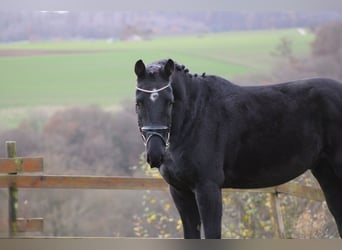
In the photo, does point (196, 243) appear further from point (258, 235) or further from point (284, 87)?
point (258, 235)

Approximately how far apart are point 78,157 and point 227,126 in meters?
3.26

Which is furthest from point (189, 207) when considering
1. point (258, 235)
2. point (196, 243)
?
point (258, 235)

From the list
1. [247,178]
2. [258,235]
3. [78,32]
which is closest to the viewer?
[247,178]

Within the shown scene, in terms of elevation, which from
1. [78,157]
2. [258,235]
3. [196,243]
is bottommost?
[258,235]

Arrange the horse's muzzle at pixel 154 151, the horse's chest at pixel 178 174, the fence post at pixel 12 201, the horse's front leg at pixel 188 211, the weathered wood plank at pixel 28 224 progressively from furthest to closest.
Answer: the weathered wood plank at pixel 28 224 → the fence post at pixel 12 201 → the horse's front leg at pixel 188 211 → the horse's chest at pixel 178 174 → the horse's muzzle at pixel 154 151

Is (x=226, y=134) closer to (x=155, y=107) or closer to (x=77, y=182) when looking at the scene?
(x=155, y=107)

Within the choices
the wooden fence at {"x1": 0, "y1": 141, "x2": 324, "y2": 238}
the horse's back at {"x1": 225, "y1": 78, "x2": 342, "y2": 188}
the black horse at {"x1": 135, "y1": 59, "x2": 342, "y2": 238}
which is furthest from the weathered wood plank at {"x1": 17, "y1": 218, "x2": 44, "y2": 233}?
the horse's back at {"x1": 225, "y1": 78, "x2": 342, "y2": 188}

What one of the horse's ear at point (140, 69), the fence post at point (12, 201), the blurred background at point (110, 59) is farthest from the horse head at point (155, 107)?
the fence post at point (12, 201)

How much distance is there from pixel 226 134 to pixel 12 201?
2938mm

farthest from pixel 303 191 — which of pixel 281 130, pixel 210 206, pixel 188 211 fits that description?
pixel 210 206

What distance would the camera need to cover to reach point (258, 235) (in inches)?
288

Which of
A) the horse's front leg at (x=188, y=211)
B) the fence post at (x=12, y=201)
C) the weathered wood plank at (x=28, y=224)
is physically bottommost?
the weathered wood plank at (x=28, y=224)

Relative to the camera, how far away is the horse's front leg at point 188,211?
3.66m

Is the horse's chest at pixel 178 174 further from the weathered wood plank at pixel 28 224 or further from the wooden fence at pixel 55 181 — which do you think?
the weathered wood plank at pixel 28 224
